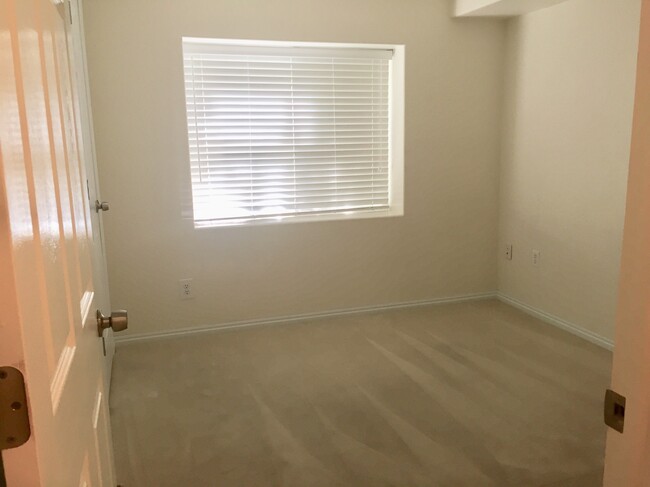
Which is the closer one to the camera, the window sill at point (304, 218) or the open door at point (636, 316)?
the open door at point (636, 316)

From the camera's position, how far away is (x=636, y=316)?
0.76m

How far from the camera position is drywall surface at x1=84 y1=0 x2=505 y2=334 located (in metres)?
3.38

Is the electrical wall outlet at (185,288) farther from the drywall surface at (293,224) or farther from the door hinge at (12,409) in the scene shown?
the door hinge at (12,409)

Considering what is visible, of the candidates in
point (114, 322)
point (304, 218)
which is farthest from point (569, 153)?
point (114, 322)

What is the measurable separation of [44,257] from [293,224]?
327 cm

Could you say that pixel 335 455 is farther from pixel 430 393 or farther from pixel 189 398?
pixel 189 398

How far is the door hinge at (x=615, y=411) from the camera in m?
0.80

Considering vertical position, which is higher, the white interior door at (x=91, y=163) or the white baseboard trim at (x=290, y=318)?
the white interior door at (x=91, y=163)

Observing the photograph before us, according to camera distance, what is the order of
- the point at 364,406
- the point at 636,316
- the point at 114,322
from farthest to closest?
1. the point at 364,406
2. the point at 114,322
3. the point at 636,316

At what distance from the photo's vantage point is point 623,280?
0.78 m

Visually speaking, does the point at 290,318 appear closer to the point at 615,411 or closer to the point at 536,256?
the point at 536,256

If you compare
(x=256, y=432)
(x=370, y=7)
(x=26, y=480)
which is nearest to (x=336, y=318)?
(x=256, y=432)

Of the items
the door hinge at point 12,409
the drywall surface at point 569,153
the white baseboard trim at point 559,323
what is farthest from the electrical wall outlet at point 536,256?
the door hinge at point 12,409

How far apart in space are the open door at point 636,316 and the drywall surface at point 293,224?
314cm
